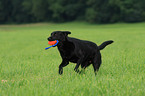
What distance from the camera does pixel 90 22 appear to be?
199ft

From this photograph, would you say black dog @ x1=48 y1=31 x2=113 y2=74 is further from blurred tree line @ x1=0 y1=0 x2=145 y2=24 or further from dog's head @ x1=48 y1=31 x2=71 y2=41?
blurred tree line @ x1=0 y1=0 x2=145 y2=24

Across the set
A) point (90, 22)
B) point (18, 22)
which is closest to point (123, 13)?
point (90, 22)

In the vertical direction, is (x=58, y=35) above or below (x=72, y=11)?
below

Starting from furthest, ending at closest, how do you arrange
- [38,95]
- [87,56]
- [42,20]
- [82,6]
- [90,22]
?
[42,20], [82,6], [90,22], [87,56], [38,95]

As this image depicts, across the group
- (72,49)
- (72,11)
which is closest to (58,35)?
(72,49)

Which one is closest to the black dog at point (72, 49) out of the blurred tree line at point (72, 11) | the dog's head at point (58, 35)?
the dog's head at point (58, 35)

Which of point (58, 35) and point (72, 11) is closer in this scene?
point (58, 35)

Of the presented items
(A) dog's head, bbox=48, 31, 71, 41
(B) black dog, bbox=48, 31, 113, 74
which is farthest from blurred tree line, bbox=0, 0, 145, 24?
(A) dog's head, bbox=48, 31, 71, 41

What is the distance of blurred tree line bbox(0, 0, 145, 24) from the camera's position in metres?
55.6

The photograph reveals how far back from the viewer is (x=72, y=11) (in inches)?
2611

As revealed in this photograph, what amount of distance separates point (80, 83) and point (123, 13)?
54777 mm

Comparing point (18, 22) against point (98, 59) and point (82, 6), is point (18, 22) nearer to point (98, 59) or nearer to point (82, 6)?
point (82, 6)

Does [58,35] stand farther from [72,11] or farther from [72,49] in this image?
[72,11]

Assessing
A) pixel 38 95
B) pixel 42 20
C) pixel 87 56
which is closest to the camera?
pixel 38 95
